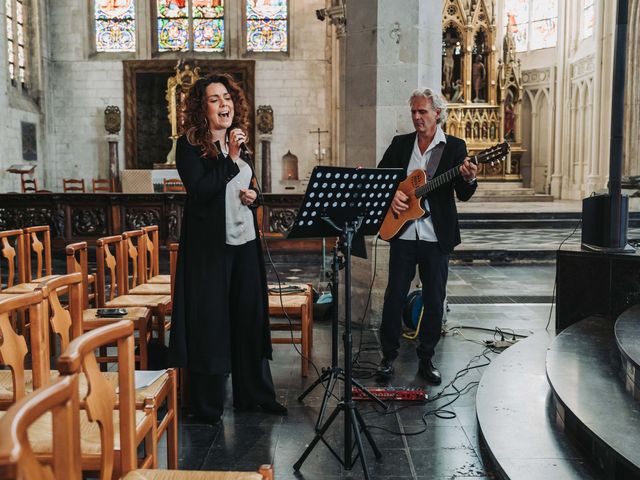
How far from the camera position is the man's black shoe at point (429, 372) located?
4.09m

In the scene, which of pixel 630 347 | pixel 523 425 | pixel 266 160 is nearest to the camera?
pixel 523 425

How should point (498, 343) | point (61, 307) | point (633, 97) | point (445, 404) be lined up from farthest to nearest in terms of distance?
point (633, 97) → point (498, 343) → point (445, 404) → point (61, 307)

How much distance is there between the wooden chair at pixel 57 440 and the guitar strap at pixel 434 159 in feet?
8.19

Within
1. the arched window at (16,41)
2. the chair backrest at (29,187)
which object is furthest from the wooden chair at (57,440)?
the arched window at (16,41)

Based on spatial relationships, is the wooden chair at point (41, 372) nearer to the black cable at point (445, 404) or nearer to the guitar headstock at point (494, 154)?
the black cable at point (445, 404)

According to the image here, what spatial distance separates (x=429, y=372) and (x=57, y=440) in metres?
3.03

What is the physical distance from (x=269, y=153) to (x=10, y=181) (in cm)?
611

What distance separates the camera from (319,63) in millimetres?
18000

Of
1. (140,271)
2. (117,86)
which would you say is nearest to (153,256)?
(140,271)

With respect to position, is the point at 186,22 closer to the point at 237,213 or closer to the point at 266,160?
the point at 266,160

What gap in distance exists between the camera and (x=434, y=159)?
156 inches

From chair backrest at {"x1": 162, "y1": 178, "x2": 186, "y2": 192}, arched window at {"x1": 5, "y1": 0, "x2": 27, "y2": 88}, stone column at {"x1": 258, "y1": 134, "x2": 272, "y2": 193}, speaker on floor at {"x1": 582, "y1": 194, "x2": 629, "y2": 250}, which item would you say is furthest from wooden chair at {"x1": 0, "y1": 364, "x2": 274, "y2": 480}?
arched window at {"x1": 5, "y1": 0, "x2": 27, "y2": 88}

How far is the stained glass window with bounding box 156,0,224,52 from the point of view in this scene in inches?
718

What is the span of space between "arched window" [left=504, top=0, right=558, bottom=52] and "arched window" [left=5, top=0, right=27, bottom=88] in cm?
1234
